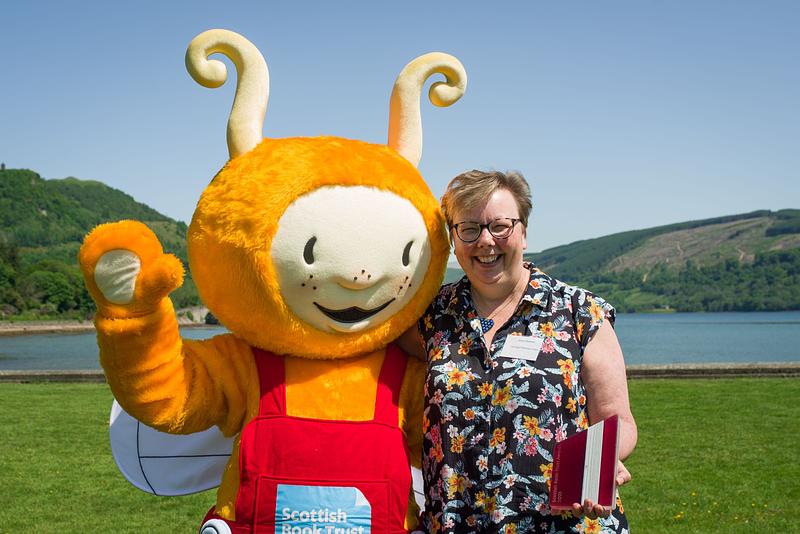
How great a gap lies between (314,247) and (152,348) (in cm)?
68

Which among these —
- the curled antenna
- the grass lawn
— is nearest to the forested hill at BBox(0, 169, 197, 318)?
the grass lawn

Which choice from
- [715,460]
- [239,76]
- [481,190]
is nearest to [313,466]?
[481,190]

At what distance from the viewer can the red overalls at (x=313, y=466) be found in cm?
288

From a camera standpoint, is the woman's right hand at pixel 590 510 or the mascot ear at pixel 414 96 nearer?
the woman's right hand at pixel 590 510

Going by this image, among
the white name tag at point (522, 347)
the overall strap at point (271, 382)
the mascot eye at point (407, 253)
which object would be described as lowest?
the overall strap at point (271, 382)

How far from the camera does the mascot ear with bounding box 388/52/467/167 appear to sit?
3.48m

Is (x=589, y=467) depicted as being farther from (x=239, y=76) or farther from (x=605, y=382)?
(x=239, y=76)

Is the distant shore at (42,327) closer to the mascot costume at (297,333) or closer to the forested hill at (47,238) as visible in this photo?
the forested hill at (47,238)

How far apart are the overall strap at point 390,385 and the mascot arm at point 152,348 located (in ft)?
Answer: 1.73

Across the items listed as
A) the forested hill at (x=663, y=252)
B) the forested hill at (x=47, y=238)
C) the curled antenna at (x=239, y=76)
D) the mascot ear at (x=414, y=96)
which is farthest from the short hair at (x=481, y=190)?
the forested hill at (x=663, y=252)

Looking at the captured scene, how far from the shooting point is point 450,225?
123 inches

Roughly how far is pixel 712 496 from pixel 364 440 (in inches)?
201

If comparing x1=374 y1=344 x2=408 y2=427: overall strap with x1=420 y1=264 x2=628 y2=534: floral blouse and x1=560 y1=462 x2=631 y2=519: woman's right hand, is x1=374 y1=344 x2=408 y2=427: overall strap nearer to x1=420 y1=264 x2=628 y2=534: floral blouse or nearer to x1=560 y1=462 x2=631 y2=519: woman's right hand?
x1=420 y1=264 x2=628 y2=534: floral blouse

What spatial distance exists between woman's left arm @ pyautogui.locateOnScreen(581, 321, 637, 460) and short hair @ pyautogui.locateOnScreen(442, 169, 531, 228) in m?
0.56
